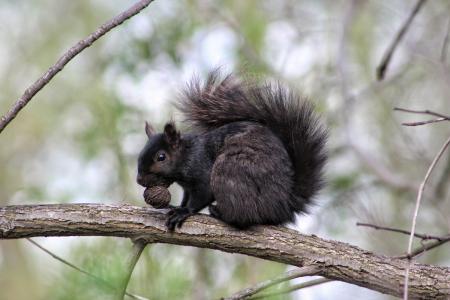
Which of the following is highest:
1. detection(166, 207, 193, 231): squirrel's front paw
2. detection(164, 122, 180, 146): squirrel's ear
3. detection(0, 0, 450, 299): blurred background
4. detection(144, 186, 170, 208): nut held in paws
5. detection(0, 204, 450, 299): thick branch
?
detection(0, 0, 450, 299): blurred background

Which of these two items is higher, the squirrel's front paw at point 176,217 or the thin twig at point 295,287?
the squirrel's front paw at point 176,217

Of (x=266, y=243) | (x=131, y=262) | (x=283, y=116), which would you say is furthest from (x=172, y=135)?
(x=131, y=262)

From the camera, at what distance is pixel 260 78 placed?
10.1 feet

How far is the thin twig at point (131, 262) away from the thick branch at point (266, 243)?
7 cm

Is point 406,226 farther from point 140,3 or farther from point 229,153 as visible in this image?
point 140,3

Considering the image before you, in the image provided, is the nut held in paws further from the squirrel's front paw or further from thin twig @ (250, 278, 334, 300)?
thin twig @ (250, 278, 334, 300)

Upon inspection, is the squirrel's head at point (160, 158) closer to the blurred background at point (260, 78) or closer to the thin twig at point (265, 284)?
the blurred background at point (260, 78)

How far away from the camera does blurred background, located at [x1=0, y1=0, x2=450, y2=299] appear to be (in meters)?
4.05

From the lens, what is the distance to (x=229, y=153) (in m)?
2.80

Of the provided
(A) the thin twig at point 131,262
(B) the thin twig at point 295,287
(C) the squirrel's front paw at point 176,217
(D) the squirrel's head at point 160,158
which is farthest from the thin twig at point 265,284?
(D) the squirrel's head at point 160,158

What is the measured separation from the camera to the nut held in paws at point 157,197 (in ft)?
8.64

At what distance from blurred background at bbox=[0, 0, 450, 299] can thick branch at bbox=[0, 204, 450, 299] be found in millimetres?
103

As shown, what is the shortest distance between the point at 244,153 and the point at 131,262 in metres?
0.76

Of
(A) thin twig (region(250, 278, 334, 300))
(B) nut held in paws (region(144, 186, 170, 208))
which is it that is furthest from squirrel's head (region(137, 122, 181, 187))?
(A) thin twig (region(250, 278, 334, 300))
